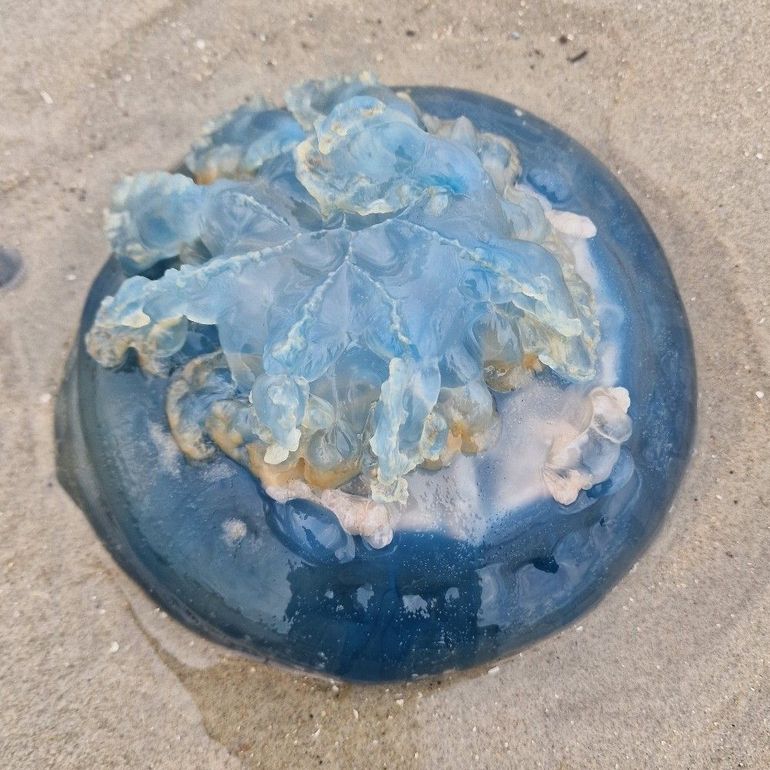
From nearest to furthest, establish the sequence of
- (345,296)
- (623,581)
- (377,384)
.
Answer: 1. (345,296)
2. (377,384)
3. (623,581)

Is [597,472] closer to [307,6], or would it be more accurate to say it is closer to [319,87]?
[319,87]

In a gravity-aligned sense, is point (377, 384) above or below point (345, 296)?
below

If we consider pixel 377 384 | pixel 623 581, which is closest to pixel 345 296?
pixel 377 384

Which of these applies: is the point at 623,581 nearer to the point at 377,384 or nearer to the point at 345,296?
the point at 377,384

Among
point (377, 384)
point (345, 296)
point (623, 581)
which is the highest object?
point (345, 296)

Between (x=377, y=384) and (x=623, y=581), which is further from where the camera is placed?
(x=623, y=581)

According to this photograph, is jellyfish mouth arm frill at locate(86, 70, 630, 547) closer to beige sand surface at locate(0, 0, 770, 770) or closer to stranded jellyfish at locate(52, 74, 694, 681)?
stranded jellyfish at locate(52, 74, 694, 681)

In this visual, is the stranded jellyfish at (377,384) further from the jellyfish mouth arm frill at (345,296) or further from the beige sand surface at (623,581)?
the beige sand surface at (623,581)
